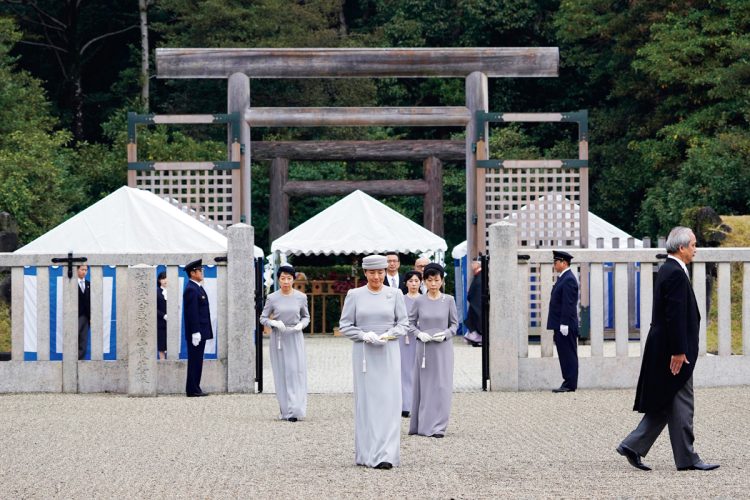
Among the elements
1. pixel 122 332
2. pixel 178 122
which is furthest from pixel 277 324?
pixel 178 122

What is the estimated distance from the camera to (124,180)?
35844 millimetres

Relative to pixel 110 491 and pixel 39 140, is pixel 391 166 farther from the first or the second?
pixel 110 491

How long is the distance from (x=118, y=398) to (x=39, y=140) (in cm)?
1694

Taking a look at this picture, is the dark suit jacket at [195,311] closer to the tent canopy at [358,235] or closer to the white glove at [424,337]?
the white glove at [424,337]

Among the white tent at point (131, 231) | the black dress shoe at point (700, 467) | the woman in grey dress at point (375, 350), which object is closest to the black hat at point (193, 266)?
the white tent at point (131, 231)

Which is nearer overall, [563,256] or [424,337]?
[424,337]

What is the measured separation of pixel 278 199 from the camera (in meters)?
31.4

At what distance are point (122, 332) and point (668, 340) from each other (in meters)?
8.32

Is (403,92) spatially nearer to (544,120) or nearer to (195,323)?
(544,120)

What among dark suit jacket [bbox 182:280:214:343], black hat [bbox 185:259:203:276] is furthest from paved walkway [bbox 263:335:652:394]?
black hat [bbox 185:259:203:276]

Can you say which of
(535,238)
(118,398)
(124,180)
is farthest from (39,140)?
(118,398)

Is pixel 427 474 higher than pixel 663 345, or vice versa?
pixel 663 345

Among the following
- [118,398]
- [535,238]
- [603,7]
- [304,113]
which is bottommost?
[118,398]

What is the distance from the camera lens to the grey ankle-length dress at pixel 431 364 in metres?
12.6
